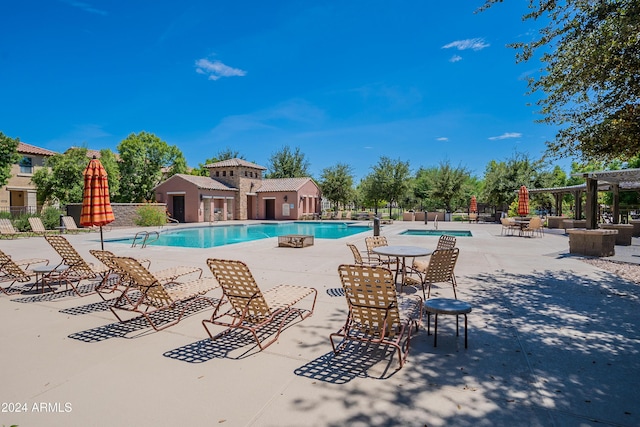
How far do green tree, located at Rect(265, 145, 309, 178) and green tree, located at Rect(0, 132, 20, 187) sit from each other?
110 feet

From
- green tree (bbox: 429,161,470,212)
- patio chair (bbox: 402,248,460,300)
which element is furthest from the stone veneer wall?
green tree (bbox: 429,161,470,212)

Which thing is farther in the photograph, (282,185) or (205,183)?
(282,185)

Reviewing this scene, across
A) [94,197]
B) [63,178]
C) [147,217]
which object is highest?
[63,178]

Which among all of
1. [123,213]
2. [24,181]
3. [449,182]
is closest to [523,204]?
[449,182]

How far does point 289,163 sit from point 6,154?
34.9 meters

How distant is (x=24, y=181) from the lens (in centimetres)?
2852

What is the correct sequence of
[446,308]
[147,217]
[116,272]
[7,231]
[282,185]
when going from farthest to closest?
[282,185] → [147,217] → [7,231] → [116,272] → [446,308]

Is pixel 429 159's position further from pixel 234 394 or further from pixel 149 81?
pixel 234 394

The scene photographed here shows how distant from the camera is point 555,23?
23.3 ft

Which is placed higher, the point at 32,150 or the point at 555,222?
the point at 32,150

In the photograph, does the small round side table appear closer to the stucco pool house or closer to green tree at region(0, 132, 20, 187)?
the stucco pool house

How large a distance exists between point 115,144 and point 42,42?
19.0 meters

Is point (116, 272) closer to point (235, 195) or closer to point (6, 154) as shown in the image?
point (6, 154)

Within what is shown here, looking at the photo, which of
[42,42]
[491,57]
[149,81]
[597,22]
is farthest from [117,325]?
[149,81]
